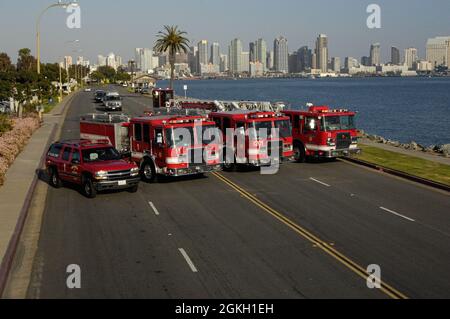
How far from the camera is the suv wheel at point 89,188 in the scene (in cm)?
2170

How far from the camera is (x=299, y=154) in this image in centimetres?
3047

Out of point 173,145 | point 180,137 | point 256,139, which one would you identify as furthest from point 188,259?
point 256,139

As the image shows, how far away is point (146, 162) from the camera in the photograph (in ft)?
83.0

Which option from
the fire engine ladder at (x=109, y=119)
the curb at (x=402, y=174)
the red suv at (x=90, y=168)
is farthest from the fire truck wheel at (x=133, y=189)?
the curb at (x=402, y=174)

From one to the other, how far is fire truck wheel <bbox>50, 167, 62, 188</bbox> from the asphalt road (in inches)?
25.5

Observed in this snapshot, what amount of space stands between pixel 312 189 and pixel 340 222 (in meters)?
5.44

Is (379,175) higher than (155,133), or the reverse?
(155,133)

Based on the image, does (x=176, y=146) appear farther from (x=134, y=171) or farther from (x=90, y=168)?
(x=90, y=168)

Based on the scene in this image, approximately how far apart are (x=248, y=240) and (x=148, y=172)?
10.0 metres

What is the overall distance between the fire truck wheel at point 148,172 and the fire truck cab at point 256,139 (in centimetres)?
411

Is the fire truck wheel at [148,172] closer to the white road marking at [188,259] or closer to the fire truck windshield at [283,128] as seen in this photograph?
the fire truck windshield at [283,128]
